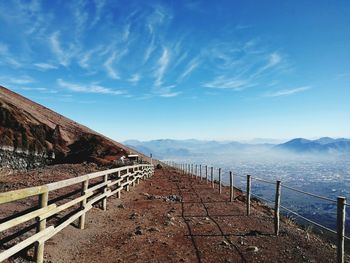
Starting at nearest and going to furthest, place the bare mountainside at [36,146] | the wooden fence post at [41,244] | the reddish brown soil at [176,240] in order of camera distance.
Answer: the wooden fence post at [41,244] < the reddish brown soil at [176,240] < the bare mountainside at [36,146]

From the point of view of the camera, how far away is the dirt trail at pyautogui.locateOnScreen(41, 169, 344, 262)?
8.27 m

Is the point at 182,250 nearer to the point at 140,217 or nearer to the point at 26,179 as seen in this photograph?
the point at 140,217

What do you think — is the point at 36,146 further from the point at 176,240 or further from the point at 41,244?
the point at 41,244

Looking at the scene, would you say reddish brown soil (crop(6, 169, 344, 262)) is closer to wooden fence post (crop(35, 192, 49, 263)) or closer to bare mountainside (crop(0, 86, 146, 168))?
wooden fence post (crop(35, 192, 49, 263))

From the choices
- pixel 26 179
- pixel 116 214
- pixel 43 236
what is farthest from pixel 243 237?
pixel 26 179

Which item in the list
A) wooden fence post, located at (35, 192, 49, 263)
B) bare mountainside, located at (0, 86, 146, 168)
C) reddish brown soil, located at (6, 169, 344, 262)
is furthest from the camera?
bare mountainside, located at (0, 86, 146, 168)

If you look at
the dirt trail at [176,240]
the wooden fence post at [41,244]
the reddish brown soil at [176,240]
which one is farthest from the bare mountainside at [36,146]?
the wooden fence post at [41,244]

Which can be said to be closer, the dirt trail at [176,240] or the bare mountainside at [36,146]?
the dirt trail at [176,240]

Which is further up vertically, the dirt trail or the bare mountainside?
the bare mountainside

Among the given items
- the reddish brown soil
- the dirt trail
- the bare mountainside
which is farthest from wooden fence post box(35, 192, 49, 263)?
the bare mountainside

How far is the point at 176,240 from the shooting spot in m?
9.77

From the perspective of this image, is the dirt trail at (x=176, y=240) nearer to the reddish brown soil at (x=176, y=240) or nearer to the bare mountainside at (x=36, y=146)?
the reddish brown soil at (x=176, y=240)

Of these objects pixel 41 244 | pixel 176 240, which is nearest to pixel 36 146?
pixel 176 240

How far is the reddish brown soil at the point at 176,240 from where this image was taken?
827cm
